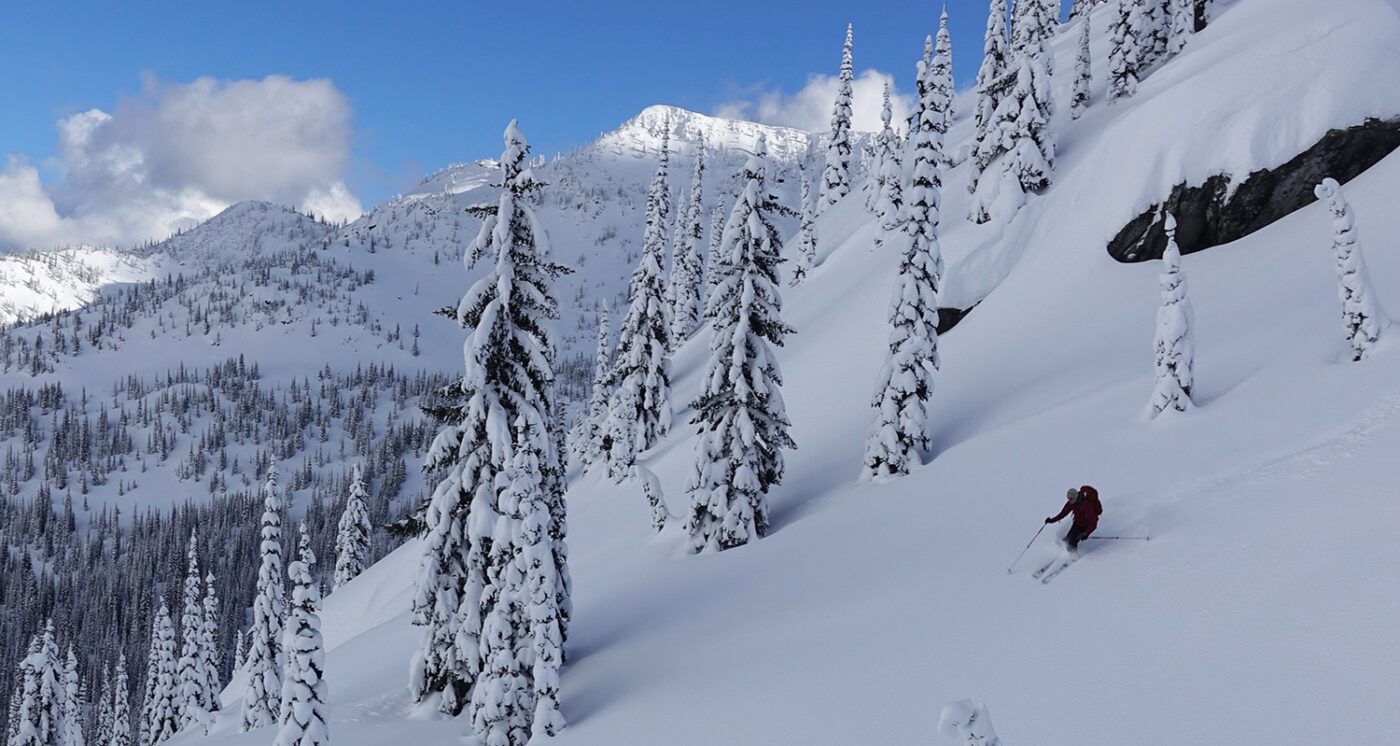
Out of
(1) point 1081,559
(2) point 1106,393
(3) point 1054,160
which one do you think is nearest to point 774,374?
(2) point 1106,393

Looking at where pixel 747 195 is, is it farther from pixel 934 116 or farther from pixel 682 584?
pixel 682 584

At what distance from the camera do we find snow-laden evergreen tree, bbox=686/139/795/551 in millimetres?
26266

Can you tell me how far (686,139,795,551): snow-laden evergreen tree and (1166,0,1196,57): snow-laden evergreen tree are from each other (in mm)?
37564

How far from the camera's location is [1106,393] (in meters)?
23.6

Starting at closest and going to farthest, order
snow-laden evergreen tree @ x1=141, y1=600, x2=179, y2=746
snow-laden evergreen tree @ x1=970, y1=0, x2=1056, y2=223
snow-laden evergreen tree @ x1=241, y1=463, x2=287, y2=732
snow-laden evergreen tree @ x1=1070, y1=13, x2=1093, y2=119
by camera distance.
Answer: snow-laden evergreen tree @ x1=241, y1=463, x2=287, y2=732
snow-laden evergreen tree @ x1=970, y1=0, x2=1056, y2=223
snow-laden evergreen tree @ x1=1070, y1=13, x2=1093, y2=119
snow-laden evergreen tree @ x1=141, y1=600, x2=179, y2=746

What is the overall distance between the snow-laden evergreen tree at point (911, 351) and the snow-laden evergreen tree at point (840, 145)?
55928 millimetres

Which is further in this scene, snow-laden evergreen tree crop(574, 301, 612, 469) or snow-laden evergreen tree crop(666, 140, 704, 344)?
snow-laden evergreen tree crop(666, 140, 704, 344)

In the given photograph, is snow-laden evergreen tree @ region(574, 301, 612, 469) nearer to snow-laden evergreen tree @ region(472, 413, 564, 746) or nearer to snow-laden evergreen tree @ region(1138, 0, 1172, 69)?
snow-laden evergreen tree @ region(472, 413, 564, 746)

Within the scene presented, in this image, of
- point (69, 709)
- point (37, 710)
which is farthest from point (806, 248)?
point (69, 709)

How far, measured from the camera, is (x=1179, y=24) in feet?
164

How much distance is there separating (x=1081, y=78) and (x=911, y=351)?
35.0m

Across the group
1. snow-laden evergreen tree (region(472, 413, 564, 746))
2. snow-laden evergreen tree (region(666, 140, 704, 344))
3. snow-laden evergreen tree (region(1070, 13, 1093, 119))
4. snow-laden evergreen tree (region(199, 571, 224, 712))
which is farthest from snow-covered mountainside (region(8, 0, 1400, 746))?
snow-laden evergreen tree (region(666, 140, 704, 344))

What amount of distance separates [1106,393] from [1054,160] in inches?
994

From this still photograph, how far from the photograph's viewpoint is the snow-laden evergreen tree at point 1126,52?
47000 millimetres
